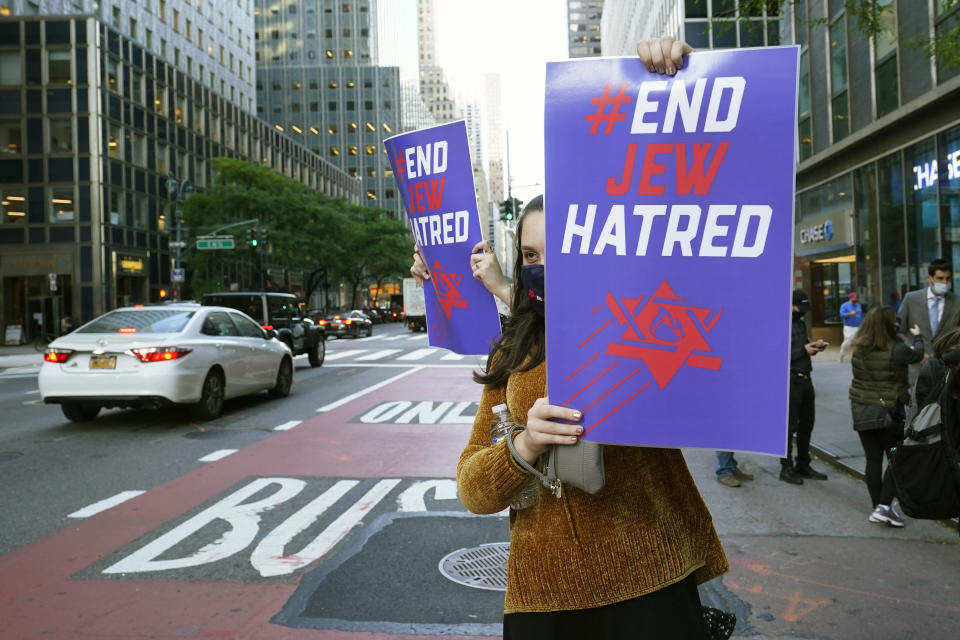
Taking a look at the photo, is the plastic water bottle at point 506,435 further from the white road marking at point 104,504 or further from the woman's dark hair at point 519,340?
the white road marking at point 104,504

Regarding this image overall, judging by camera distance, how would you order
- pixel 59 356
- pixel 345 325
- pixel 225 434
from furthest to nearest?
pixel 345 325 < pixel 59 356 < pixel 225 434

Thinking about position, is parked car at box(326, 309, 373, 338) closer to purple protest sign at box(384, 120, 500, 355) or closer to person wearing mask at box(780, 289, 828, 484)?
person wearing mask at box(780, 289, 828, 484)

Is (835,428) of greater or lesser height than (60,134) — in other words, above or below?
below

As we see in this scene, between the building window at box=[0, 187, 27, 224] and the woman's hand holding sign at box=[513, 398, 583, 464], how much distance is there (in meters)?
48.5

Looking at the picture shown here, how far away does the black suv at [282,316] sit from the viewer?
62.7ft

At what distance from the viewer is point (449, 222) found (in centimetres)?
319

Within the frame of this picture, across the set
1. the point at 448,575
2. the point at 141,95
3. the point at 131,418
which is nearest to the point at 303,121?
the point at 141,95

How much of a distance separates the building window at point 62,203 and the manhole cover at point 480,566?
44.6m

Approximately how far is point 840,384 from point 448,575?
1158cm

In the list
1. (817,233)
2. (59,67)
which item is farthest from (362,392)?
(59,67)

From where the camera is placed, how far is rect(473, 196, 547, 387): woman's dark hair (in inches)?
76.5

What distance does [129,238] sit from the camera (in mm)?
45500

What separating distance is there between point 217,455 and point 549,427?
7.57 m

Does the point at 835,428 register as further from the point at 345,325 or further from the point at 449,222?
the point at 345,325
